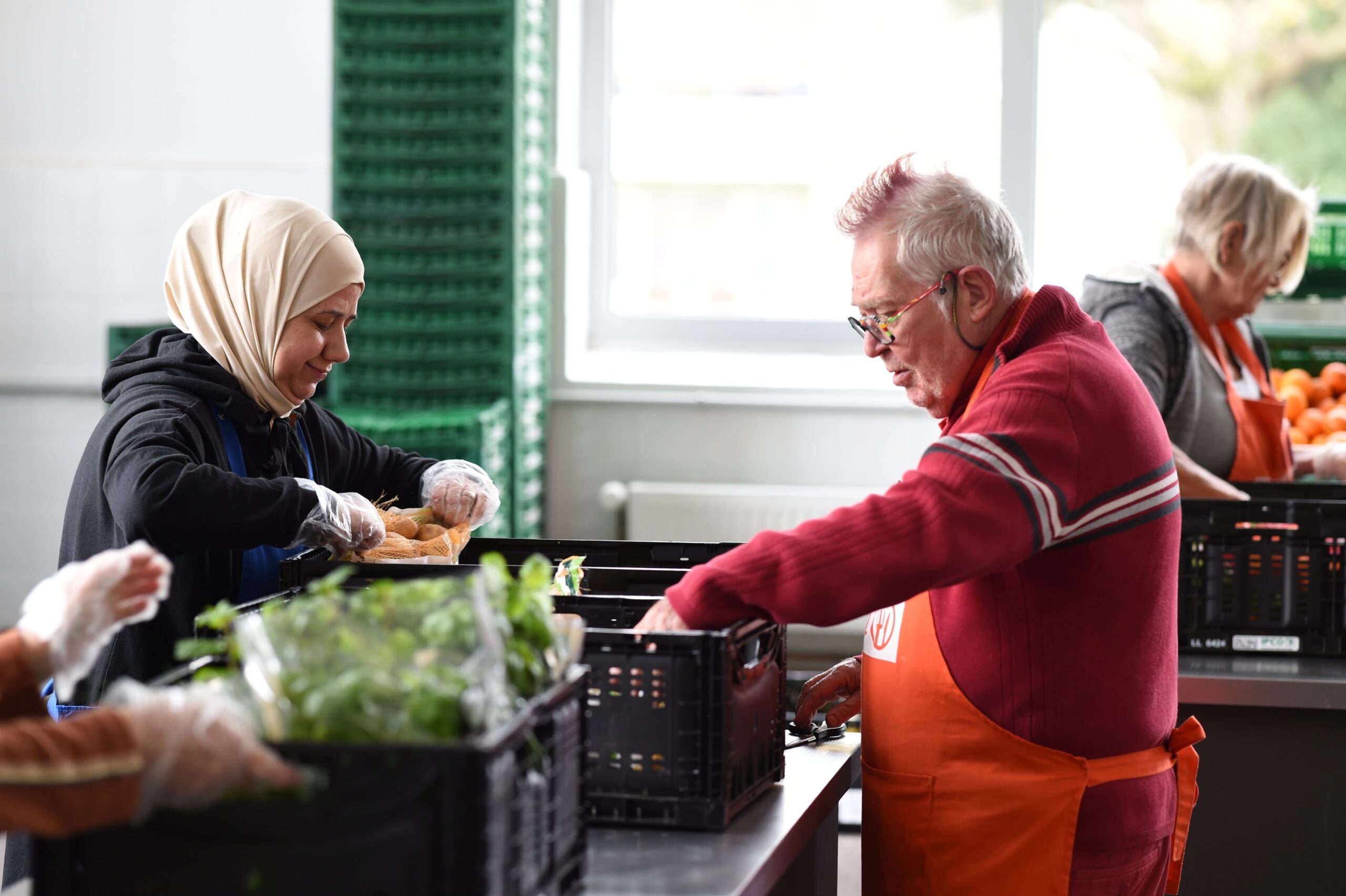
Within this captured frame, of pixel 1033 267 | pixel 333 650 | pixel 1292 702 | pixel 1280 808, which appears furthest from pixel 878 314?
pixel 1033 267

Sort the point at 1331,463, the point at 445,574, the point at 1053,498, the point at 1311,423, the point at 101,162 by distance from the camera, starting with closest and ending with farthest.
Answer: the point at 1053,498 < the point at 445,574 < the point at 1331,463 < the point at 1311,423 < the point at 101,162

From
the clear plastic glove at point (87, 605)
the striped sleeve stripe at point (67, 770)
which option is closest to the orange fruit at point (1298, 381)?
the clear plastic glove at point (87, 605)

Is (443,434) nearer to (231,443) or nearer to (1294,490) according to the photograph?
(231,443)

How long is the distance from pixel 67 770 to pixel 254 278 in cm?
120

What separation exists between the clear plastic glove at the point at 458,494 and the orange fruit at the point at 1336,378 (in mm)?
2577

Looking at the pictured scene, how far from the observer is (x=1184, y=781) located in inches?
74.5

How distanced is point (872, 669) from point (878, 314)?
20.6 inches

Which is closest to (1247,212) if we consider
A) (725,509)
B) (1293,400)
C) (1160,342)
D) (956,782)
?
(1160,342)

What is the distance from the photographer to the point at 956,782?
5.91 ft

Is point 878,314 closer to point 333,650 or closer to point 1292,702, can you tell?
point 333,650

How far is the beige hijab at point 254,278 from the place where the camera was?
7.02ft

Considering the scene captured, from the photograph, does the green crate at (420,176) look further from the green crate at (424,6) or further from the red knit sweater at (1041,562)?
the red knit sweater at (1041,562)

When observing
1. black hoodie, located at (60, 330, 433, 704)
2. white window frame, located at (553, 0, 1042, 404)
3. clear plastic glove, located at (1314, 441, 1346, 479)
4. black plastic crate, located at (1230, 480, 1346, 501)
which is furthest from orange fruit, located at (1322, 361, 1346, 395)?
black hoodie, located at (60, 330, 433, 704)

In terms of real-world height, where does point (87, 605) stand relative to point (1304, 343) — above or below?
below
